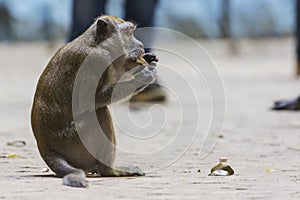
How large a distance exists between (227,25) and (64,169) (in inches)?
769

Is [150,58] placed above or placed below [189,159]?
above

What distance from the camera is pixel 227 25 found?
22797mm

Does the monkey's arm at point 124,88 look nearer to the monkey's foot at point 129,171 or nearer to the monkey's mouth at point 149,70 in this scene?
the monkey's mouth at point 149,70

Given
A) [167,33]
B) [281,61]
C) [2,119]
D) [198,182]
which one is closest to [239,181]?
[198,182]

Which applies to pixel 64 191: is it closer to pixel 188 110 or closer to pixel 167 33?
pixel 167 33

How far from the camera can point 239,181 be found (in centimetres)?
364

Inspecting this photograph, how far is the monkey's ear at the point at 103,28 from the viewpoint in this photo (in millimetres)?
3748

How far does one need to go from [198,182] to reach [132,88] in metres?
0.54

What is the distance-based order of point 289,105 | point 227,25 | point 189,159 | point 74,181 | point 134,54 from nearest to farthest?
point 74,181 → point 134,54 → point 189,159 → point 289,105 → point 227,25

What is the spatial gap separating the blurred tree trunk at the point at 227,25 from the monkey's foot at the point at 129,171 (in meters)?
16.7

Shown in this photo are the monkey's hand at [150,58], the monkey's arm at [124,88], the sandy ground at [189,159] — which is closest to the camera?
the sandy ground at [189,159]

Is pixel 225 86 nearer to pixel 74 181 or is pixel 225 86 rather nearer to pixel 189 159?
pixel 189 159

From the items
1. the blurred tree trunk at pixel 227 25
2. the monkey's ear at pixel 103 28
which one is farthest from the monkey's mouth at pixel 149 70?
the blurred tree trunk at pixel 227 25

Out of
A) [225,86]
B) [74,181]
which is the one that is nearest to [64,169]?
[74,181]
